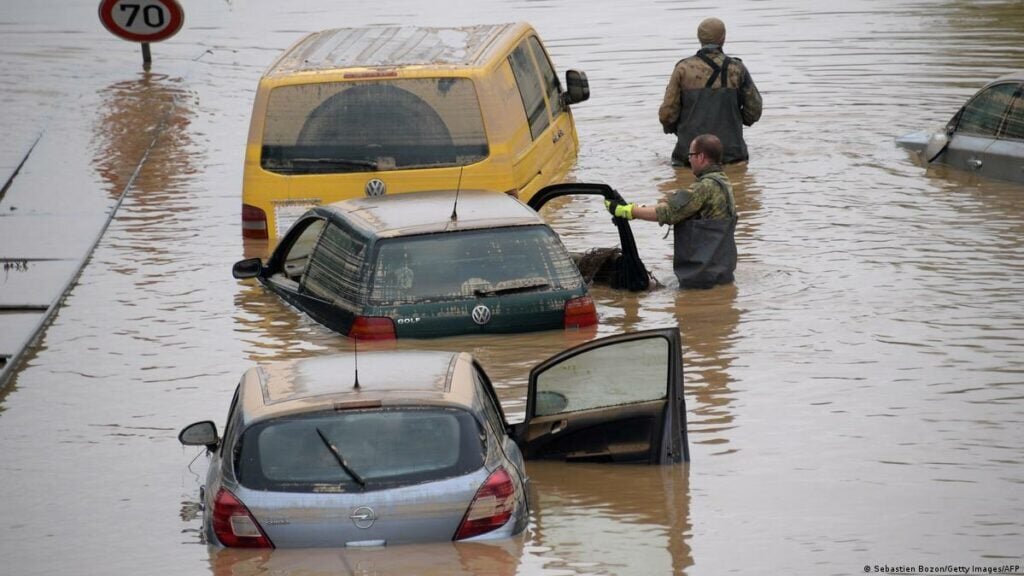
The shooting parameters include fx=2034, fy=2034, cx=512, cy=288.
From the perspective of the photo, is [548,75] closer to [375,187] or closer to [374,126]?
[374,126]

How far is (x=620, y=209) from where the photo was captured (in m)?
15.0

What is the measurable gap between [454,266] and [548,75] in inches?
270

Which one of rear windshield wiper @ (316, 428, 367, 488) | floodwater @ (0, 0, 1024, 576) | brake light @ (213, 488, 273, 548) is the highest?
rear windshield wiper @ (316, 428, 367, 488)

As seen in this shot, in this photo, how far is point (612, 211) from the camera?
14992 millimetres

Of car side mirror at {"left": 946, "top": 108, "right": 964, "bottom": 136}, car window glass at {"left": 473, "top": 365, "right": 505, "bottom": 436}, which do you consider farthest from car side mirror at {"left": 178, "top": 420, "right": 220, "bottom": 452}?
car side mirror at {"left": 946, "top": 108, "right": 964, "bottom": 136}

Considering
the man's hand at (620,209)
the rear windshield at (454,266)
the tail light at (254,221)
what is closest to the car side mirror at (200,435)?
the rear windshield at (454,266)

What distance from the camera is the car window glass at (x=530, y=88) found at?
58.0 ft

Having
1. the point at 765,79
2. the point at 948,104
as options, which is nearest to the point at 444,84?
the point at 948,104

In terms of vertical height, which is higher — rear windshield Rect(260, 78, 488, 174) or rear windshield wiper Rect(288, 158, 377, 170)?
rear windshield Rect(260, 78, 488, 174)

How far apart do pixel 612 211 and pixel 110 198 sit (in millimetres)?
7513

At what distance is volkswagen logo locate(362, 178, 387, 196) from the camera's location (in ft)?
52.5

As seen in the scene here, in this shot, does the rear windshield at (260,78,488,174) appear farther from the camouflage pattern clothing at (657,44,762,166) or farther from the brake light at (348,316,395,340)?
the camouflage pattern clothing at (657,44,762,166)

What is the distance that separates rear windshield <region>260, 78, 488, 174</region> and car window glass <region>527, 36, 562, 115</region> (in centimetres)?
311

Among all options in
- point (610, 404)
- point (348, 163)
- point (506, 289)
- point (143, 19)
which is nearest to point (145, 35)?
point (143, 19)
